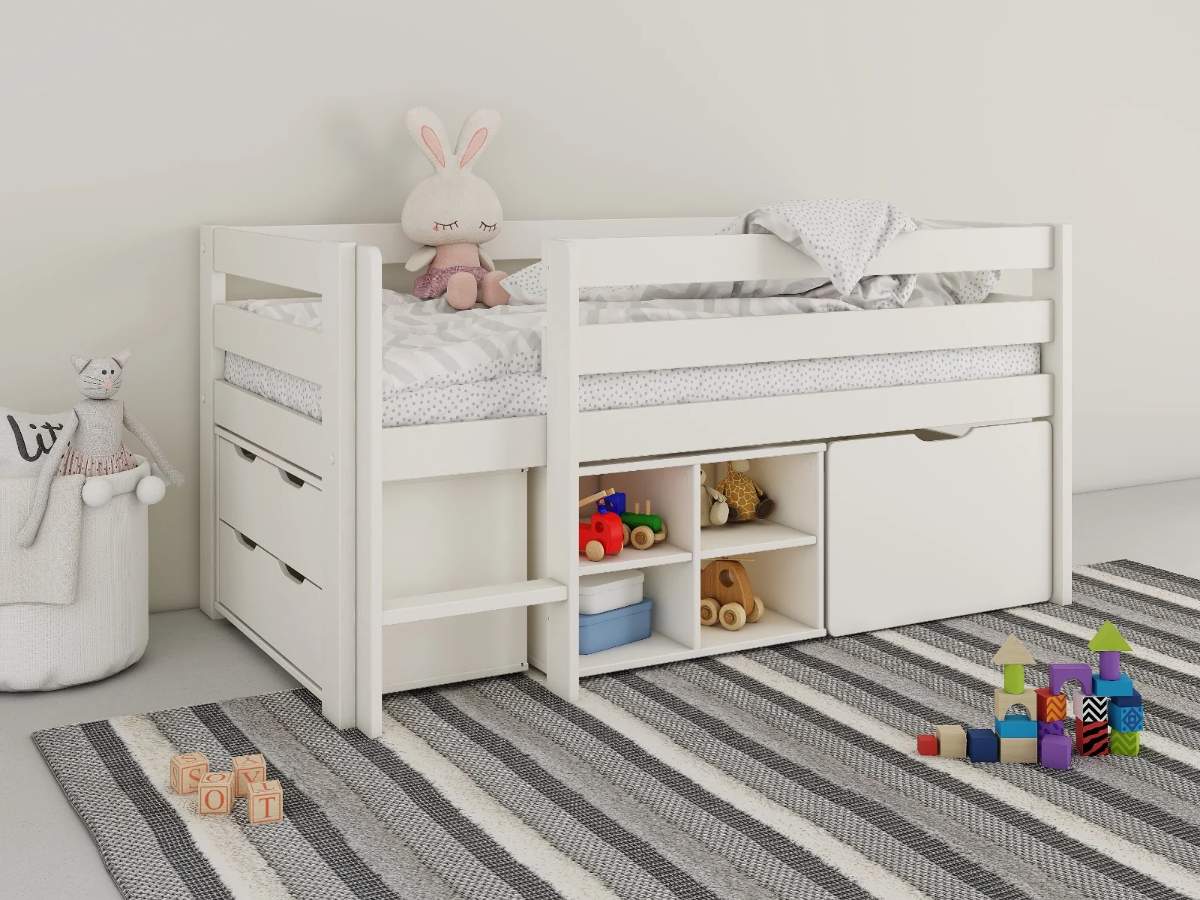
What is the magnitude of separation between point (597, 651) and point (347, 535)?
20.5 inches

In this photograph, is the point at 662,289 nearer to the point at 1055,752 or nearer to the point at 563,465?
the point at 563,465

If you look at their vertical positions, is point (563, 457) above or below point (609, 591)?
above

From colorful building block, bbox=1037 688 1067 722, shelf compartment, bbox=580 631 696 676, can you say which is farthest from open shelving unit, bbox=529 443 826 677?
colorful building block, bbox=1037 688 1067 722

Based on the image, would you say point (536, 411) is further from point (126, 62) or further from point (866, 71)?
point (866, 71)

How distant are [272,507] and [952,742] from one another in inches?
45.5

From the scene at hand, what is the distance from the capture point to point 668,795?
1.92m

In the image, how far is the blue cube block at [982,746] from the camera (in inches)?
79.7

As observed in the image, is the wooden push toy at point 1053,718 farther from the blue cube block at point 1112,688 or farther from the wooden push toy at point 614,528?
the wooden push toy at point 614,528

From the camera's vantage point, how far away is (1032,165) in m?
3.67

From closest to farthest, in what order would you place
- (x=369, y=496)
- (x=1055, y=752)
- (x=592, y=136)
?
(x=1055, y=752) → (x=369, y=496) → (x=592, y=136)

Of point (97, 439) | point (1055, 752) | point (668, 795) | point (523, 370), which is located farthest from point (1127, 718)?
point (97, 439)

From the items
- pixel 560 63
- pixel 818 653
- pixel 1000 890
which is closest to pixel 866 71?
pixel 560 63

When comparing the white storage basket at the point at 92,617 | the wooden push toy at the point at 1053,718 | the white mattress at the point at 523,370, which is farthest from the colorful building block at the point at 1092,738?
the white storage basket at the point at 92,617

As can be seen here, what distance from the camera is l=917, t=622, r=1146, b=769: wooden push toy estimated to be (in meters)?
2.02
